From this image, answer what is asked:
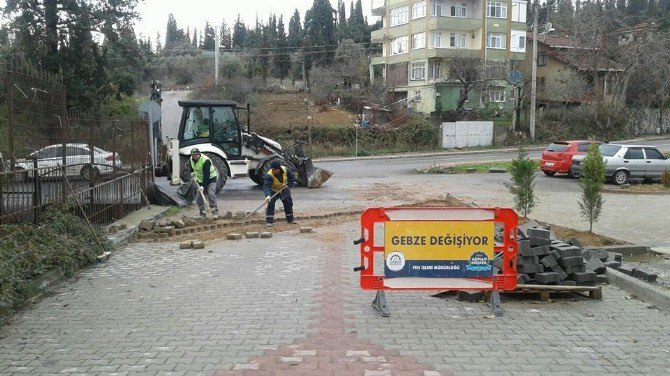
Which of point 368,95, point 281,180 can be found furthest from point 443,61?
point 281,180

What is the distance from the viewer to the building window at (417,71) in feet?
184

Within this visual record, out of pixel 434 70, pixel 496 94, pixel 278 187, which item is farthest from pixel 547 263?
pixel 496 94

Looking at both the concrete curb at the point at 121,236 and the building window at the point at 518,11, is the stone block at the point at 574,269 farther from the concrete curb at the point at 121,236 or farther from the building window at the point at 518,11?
the building window at the point at 518,11

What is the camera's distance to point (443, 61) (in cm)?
5497

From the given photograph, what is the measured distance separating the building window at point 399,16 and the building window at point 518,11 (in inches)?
382

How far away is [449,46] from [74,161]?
160 feet

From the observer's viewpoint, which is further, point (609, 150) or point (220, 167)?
point (609, 150)

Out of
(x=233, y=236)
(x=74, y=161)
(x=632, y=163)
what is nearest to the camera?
(x=74, y=161)

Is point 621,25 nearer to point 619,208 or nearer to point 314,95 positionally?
point 314,95

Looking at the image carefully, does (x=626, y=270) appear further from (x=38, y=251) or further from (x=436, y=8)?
(x=436, y=8)

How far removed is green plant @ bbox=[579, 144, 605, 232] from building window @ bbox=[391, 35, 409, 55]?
49.4 m

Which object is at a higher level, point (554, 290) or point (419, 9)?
point (419, 9)

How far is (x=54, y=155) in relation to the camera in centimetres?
1052

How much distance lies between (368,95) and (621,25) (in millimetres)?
21632
